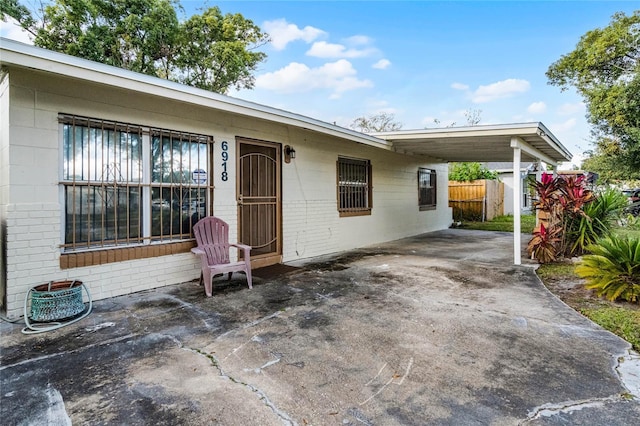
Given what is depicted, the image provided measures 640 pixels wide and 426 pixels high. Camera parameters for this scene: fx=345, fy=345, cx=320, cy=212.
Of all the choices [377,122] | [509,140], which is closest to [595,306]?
[509,140]

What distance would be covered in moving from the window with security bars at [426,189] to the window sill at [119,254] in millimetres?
7912

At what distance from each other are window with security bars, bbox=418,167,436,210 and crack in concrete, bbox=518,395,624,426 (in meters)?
9.05

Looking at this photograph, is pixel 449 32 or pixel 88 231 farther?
pixel 449 32

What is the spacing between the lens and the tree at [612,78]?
13812 mm

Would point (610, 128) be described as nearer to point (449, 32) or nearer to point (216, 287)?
point (449, 32)

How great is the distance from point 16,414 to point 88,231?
2376 mm

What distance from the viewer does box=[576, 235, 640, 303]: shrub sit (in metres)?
3.80

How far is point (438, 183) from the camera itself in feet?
39.0

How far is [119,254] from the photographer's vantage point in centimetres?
405

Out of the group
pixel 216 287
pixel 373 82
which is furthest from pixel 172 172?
pixel 373 82

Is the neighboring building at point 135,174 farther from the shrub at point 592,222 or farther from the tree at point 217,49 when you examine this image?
the tree at point 217,49

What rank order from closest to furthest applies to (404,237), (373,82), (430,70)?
1. (404,237)
2. (430,70)
3. (373,82)

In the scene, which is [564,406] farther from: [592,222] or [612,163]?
[612,163]

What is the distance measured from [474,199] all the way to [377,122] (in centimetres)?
1382
